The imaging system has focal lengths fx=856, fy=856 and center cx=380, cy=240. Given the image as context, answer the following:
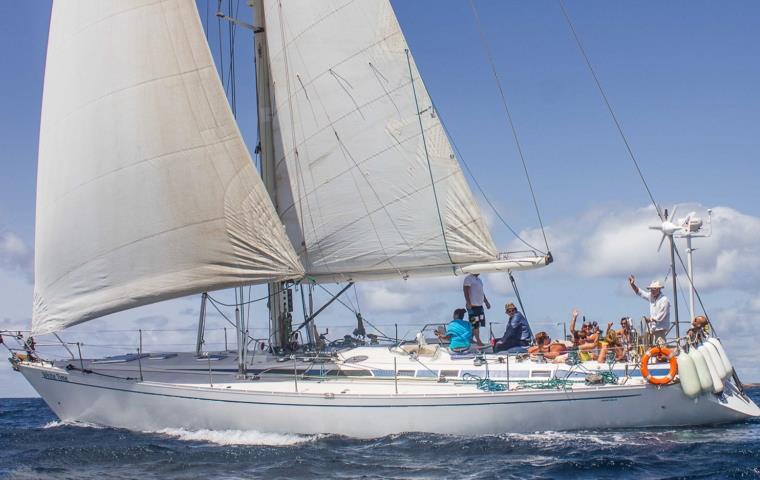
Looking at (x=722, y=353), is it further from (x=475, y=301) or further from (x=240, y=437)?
(x=240, y=437)

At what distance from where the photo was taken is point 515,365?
15.9 meters

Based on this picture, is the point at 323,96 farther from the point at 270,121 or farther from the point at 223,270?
the point at 223,270

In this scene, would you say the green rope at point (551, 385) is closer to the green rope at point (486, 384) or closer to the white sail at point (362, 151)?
the green rope at point (486, 384)

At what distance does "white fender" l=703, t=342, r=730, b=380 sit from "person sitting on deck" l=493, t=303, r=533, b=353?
11.6 ft

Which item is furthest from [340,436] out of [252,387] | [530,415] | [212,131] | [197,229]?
[212,131]

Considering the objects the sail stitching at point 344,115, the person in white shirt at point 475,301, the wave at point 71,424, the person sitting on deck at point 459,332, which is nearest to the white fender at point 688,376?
the person sitting on deck at point 459,332

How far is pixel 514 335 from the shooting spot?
17.1 meters

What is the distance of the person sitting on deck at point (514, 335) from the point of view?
1705 cm

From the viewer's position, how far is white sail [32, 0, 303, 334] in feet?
51.8

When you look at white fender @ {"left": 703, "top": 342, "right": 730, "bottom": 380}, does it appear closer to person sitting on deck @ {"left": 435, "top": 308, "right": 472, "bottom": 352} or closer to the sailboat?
the sailboat

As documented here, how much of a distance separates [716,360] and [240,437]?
8481 millimetres

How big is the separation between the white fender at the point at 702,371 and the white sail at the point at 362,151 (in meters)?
5.01

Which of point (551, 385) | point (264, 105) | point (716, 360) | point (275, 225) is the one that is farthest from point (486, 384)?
point (264, 105)

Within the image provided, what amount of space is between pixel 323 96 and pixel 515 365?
22.9ft
